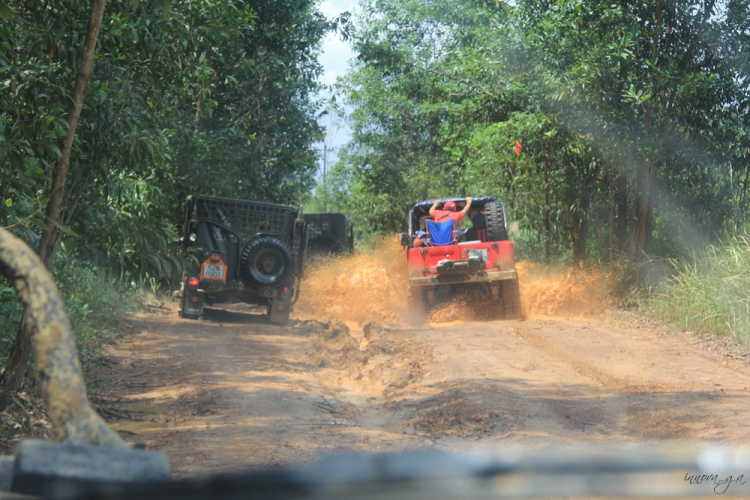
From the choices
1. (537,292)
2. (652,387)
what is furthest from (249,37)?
(652,387)

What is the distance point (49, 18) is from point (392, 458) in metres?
6.16

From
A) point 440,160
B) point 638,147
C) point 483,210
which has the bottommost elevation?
point 483,210

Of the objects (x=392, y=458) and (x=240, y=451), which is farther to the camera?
(x=240, y=451)

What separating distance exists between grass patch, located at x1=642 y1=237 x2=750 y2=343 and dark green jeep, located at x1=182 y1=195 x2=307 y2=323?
6.70m

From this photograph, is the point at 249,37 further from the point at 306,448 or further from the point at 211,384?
the point at 306,448

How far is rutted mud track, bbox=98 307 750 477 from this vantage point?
548 centimetres

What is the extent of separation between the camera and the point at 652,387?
731cm

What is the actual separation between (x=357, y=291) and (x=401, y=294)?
1037mm

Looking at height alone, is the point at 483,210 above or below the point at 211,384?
above

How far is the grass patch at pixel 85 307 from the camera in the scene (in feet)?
22.7

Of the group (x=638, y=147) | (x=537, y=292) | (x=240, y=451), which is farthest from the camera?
(x=537, y=292)

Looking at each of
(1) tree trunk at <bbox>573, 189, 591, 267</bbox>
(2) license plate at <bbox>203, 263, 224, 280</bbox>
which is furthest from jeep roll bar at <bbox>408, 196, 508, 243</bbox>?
(2) license plate at <bbox>203, 263, 224, 280</bbox>

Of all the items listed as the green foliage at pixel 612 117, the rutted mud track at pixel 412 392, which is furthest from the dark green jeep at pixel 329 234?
the rutted mud track at pixel 412 392

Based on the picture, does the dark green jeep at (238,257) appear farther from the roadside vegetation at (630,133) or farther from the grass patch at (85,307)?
the roadside vegetation at (630,133)
